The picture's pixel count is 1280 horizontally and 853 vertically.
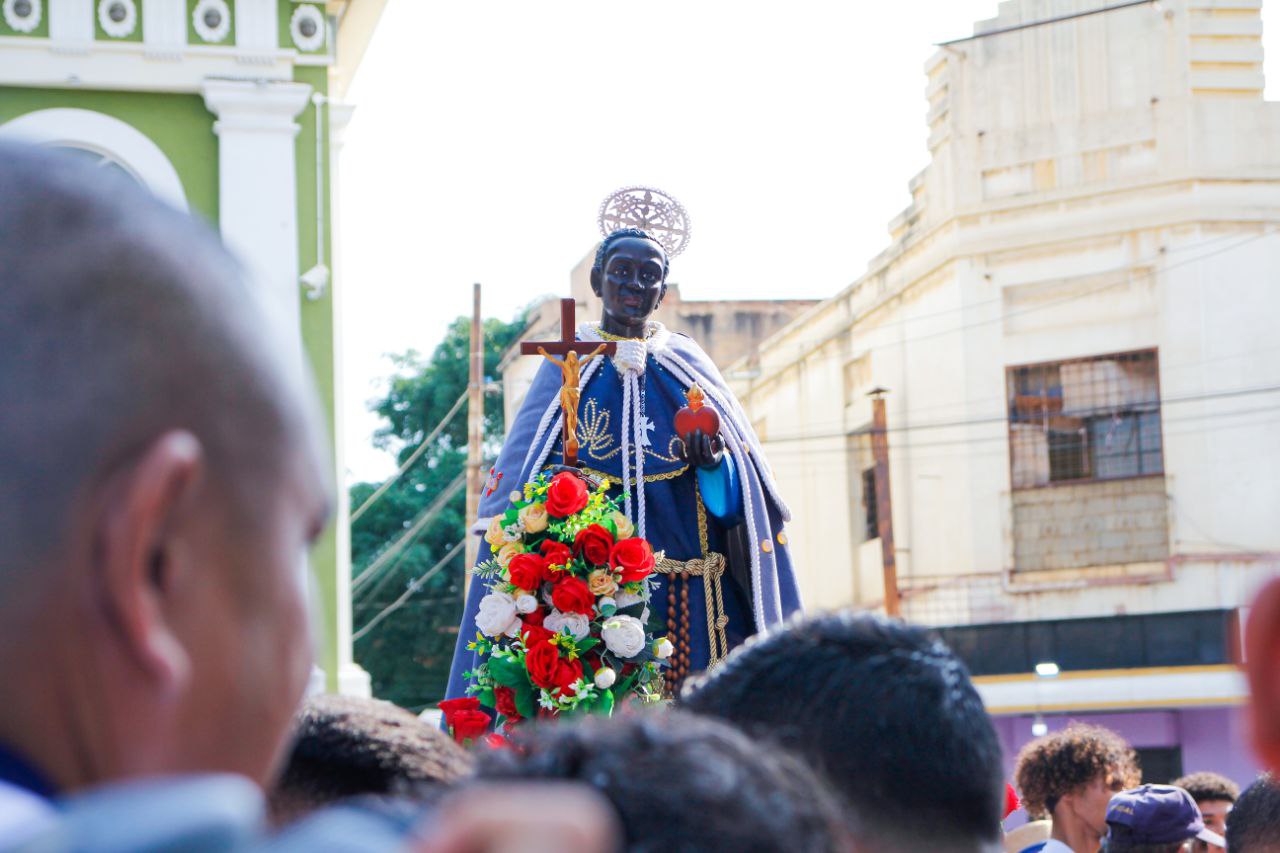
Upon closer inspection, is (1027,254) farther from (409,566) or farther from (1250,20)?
(409,566)

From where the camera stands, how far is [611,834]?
0.93 m

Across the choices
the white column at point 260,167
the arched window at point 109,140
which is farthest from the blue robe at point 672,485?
the arched window at point 109,140

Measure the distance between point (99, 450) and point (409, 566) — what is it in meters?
31.4

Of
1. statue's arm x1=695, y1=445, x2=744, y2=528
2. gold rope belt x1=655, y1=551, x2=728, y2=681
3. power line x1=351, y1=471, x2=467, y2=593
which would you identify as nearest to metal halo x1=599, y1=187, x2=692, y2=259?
statue's arm x1=695, y1=445, x2=744, y2=528

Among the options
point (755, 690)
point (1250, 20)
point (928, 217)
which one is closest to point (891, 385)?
point (928, 217)

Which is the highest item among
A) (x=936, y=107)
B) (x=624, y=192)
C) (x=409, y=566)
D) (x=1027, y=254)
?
(x=936, y=107)

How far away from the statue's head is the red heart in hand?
24.2 inches

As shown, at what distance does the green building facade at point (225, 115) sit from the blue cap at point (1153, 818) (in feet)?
24.8

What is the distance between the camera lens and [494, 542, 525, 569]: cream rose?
5.46 m

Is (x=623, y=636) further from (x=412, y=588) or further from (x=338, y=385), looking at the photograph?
(x=412, y=588)

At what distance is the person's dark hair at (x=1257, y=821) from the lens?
185 inches

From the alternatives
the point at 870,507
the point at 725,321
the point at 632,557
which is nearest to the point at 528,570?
the point at 632,557

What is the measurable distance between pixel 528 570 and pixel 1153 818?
1983 mm

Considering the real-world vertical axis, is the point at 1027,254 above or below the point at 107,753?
above
